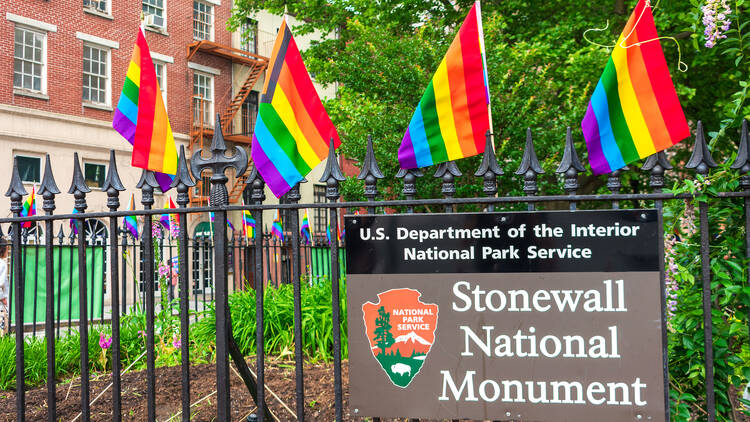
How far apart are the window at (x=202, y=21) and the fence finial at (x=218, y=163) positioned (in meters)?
21.0

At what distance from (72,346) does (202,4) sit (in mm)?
19358

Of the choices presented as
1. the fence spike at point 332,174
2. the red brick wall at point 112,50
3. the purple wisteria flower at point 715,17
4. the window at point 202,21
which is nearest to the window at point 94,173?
the red brick wall at point 112,50

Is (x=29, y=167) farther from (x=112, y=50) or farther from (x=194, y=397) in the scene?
(x=194, y=397)

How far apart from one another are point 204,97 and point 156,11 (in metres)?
3.38

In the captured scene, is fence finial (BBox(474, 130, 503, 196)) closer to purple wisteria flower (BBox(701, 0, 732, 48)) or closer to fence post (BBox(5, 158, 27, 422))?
purple wisteria flower (BBox(701, 0, 732, 48))

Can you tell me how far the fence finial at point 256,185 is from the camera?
10.2 ft

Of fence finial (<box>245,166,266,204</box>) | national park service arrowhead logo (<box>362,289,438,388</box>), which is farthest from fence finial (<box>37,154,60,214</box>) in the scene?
national park service arrowhead logo (<box>362,289,438,388</box>)

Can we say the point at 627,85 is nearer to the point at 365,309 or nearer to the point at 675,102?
the point at 675,102

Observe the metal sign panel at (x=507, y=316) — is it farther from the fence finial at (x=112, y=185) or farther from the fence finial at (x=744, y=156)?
the fence finial at (x=112, y=185)

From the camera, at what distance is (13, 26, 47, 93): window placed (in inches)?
683

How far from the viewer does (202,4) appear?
22.7 metres

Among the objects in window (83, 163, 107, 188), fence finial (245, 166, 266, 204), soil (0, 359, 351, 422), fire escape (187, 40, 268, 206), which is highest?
fire escape (187, 40, 268, 206)

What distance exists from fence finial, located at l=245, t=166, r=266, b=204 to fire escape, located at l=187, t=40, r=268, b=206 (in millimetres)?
17935

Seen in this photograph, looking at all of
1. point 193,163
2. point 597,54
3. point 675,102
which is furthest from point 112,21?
point 675,102
